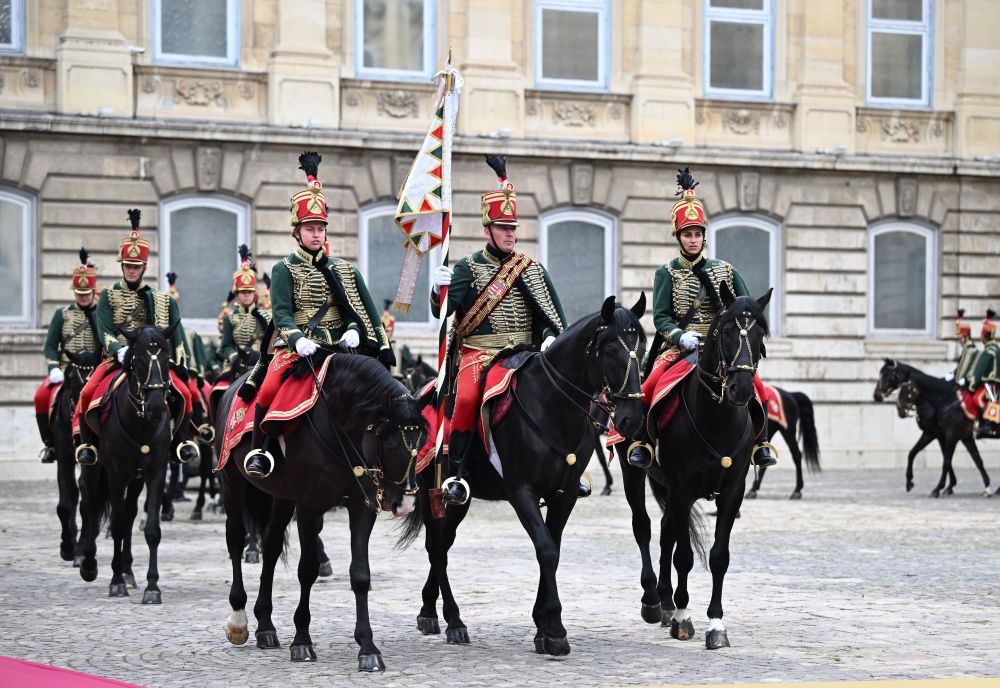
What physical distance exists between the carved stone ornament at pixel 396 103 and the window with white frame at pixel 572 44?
263 centimetres

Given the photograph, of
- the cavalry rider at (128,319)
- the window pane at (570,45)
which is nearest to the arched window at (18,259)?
the window pane at (570,45)

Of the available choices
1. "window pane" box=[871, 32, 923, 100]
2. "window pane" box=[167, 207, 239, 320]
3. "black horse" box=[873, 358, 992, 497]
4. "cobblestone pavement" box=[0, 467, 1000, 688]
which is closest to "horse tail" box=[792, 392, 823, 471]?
"black horse" box=[873, 358, 992, 497]

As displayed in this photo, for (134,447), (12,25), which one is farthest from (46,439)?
(12,25)

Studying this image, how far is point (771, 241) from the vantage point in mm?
32375

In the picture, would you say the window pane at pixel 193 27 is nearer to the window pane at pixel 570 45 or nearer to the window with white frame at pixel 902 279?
the window pane at pixel 570 45

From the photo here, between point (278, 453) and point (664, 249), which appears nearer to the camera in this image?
point (278, 453)

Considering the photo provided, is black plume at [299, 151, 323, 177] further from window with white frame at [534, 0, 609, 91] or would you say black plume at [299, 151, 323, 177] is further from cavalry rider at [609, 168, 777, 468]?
window with white frame at [534, 0, 609, 91]

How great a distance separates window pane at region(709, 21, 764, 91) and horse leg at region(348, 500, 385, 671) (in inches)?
955

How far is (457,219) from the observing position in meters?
30.1

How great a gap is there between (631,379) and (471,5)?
22.1 meters

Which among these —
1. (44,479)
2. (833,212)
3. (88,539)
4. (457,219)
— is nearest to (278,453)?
(88,539)

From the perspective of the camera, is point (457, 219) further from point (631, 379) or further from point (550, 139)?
point (631, 379)

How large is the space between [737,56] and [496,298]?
76.5 feet

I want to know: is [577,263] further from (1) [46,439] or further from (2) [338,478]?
(2) [338,478]
